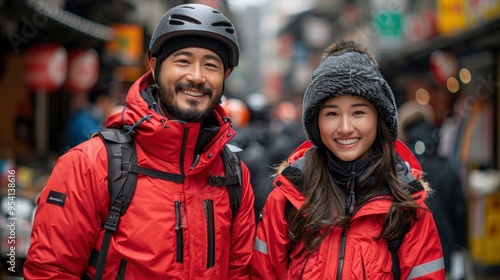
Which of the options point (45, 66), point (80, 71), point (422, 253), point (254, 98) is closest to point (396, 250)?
point (422, 253)

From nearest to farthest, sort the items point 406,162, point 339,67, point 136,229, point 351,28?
point 136,229, point 339,67, point 406,162, point 351,28

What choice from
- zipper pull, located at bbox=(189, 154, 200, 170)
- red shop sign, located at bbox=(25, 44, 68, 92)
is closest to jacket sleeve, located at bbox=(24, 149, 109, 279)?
zipper pull, located at bbox=(189, 154, 200, 170)

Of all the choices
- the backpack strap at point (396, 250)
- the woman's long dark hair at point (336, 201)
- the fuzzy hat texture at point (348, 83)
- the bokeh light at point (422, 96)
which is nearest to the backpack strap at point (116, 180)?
the woman's long dark hair at point (336, 201)

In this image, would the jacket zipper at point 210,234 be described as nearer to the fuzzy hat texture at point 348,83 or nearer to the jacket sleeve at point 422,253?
the fuzzy hat texture at point 348,83

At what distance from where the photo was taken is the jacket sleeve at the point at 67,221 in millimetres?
2672

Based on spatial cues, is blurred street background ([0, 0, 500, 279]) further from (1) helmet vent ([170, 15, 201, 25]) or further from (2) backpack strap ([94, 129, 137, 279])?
(1) helmet vent ([170, 15, 201, 25])

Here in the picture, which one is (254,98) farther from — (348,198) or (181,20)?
(348,198)

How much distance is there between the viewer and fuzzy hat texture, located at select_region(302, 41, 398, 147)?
9.58ft

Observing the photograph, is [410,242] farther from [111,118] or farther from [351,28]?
[351,28]

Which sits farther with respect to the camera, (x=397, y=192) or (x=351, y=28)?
(x=351, y=28)

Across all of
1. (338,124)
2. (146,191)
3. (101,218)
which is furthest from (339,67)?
(101,218)

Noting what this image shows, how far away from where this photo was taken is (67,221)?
2699mm

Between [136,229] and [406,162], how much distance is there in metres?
1.64

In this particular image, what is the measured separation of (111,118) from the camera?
3049 mm
